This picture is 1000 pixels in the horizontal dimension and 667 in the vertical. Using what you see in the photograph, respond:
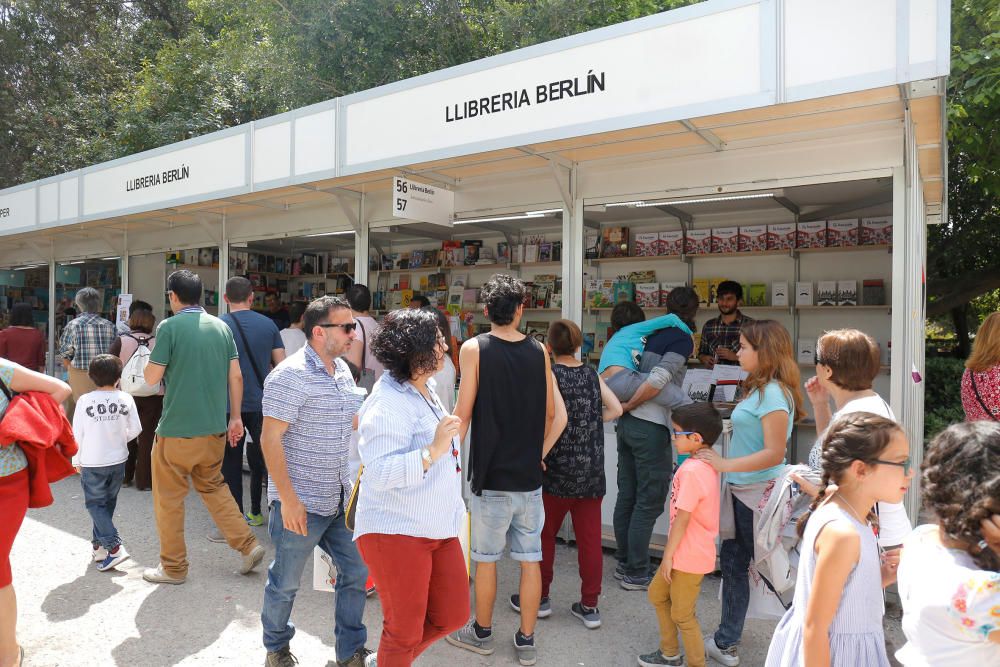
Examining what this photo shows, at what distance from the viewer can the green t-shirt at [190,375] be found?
3.88m

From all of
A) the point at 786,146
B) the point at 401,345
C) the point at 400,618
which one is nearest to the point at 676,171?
the point at 786,146

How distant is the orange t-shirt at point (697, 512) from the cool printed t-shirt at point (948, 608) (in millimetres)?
1412

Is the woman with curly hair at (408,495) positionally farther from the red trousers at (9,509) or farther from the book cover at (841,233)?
the book cover at (841,233)

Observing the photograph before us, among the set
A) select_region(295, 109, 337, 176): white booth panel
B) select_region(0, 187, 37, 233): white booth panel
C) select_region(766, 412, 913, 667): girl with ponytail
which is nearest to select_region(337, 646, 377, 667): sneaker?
select_region(766, 412, 913, 667): girl with ponytail

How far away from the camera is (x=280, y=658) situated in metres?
2.93

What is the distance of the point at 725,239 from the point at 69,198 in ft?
23.1

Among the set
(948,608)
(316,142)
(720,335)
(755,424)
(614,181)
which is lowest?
(948,608)

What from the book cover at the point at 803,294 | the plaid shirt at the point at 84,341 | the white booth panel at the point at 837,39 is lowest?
the plaid shirt at the point at 84,341

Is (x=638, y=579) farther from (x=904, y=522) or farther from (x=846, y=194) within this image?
(x=846, y=194)

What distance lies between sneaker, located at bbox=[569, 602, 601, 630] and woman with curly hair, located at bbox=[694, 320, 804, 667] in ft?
1.93

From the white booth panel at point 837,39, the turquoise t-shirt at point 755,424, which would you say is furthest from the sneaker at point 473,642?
the white booth panel at point 837,39

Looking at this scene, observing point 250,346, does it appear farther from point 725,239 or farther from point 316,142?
point 725,239

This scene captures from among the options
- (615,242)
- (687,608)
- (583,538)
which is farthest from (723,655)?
(615,242)

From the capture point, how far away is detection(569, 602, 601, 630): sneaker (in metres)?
3.52
